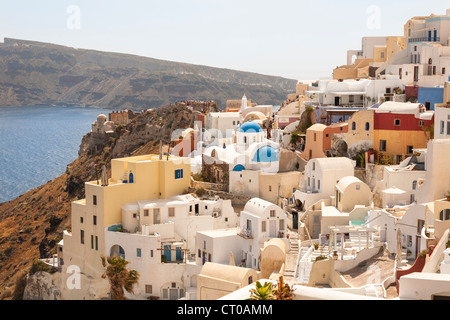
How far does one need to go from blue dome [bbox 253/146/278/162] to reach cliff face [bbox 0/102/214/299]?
1987 cm

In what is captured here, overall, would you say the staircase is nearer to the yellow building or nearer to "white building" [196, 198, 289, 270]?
"white building" [196, 198, 289, 270]

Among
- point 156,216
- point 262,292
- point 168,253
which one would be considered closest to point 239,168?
point 156,216

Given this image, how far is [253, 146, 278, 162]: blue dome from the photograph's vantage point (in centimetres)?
3631

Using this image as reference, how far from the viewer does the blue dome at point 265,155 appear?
119ft

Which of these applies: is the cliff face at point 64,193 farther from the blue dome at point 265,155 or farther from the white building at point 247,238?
the white building at point 247,238

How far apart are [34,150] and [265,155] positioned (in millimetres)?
103699

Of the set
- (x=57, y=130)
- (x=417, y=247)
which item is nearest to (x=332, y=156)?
(x=417, y=247)

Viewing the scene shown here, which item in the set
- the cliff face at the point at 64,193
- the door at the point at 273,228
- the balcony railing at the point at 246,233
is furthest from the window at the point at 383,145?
the cliff face at the point at 64,193

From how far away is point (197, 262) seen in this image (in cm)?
3091

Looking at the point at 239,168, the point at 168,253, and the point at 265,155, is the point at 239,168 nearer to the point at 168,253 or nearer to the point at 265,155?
the point at 265,155

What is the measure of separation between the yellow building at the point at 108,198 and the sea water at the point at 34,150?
55.9m

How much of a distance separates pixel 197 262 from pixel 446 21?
1220 inches
